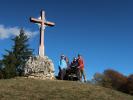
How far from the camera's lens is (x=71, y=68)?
2733 cm

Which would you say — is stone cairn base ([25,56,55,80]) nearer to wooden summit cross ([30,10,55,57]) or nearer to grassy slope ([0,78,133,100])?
wooden summit cross ([30,10,55,57])

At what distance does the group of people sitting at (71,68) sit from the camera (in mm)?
26656

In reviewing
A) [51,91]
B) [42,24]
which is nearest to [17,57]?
[42,24]

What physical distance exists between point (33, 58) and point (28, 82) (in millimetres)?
3413

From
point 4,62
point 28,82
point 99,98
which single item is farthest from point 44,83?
point 4,62

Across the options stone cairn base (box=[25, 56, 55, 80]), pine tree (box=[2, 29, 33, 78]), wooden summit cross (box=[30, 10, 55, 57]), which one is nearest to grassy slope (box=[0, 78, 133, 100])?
stone cairn base (box=[25, 56, 55, 80])

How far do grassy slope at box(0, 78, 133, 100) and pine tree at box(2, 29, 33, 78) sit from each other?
61.4 feet

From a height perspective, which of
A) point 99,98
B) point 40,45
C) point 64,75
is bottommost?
point 99,98

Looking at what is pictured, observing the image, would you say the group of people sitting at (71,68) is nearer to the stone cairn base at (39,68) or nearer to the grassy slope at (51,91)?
the stone cairn base at (39,68)

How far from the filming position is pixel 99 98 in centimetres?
2102

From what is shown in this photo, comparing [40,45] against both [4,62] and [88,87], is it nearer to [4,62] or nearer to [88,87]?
[88,87]

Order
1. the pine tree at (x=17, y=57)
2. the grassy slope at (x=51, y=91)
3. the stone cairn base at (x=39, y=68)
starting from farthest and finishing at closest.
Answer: the pine tree at (x=17, y=57)
the stone cairn base at (x=39, y=68)
the grassy slope at (x=51, y=91)

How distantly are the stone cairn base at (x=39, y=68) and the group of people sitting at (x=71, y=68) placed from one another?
692 millimetres

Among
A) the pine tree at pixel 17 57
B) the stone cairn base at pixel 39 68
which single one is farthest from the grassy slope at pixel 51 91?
the pine tree at pixel 17 57
